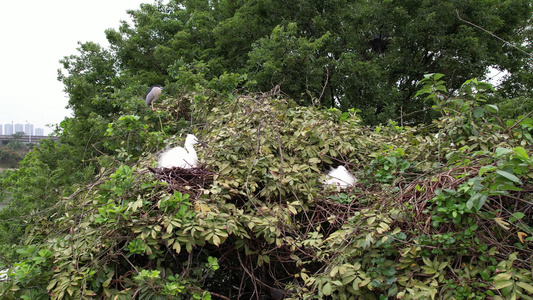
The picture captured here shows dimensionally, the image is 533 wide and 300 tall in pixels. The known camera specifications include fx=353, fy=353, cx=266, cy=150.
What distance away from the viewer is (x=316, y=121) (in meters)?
2.90

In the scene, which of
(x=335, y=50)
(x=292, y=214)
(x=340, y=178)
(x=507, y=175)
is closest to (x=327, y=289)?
(x=292, y=214)

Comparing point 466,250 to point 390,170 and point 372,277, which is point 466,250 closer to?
point 372,277

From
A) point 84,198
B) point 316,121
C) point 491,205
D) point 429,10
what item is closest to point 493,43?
point 429,10

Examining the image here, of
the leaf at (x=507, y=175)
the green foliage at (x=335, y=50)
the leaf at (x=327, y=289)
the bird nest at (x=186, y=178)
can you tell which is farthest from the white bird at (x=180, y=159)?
the green foliage at (x=335, y=50)

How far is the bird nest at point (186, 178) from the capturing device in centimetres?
211

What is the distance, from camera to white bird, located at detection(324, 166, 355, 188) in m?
2.55

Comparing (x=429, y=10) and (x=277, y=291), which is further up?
(x=429, y=10)

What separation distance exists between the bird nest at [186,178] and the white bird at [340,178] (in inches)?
34.7

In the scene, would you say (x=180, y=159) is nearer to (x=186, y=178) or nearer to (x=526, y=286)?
(x=186, y=178)

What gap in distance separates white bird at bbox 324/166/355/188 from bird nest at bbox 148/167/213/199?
0.88 meters

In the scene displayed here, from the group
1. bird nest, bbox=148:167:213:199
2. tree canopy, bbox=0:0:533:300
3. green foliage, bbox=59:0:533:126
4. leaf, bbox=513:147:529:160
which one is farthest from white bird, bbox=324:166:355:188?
green foliage, bbox=59:0:533:126

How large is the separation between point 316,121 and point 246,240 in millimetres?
1205

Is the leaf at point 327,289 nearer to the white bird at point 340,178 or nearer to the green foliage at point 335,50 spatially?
the white bird at point 340,178

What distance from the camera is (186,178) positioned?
7.52 feet
